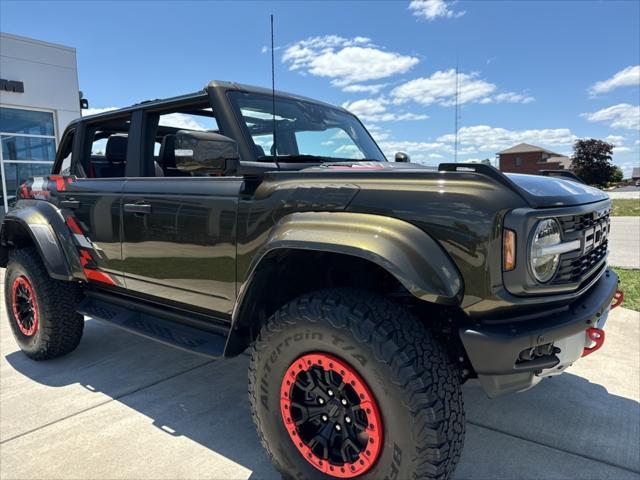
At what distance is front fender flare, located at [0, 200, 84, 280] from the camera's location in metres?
3.57

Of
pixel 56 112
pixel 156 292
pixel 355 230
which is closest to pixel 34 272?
pixel 156 292

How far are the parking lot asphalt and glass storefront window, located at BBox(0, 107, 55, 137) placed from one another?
10.0m

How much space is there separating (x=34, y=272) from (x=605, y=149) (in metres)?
71.2

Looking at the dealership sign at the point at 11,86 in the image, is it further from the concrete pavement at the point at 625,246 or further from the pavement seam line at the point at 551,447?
the concrete pavement at the point at 625,246

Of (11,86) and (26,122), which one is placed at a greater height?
(11,86)

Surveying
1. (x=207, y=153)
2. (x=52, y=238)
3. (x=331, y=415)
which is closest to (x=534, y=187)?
(x=331, y=415)

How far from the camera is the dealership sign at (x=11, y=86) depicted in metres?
11.4

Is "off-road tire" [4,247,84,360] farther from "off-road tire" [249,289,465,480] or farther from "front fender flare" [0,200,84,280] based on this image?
"off-road tire" [249,289,465,480]

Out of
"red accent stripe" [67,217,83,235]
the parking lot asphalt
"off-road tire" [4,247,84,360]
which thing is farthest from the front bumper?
"off-road tire" [4,247,84,360]

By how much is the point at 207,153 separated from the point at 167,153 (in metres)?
1.33

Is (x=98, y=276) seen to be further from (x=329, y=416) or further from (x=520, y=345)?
(x=520, y=345)

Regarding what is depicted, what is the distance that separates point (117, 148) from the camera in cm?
372

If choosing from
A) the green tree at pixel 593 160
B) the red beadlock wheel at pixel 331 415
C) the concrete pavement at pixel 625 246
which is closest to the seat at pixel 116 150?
the red beadlock wheel at pixel 331 415

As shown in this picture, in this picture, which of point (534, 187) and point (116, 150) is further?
point (116, 150)
